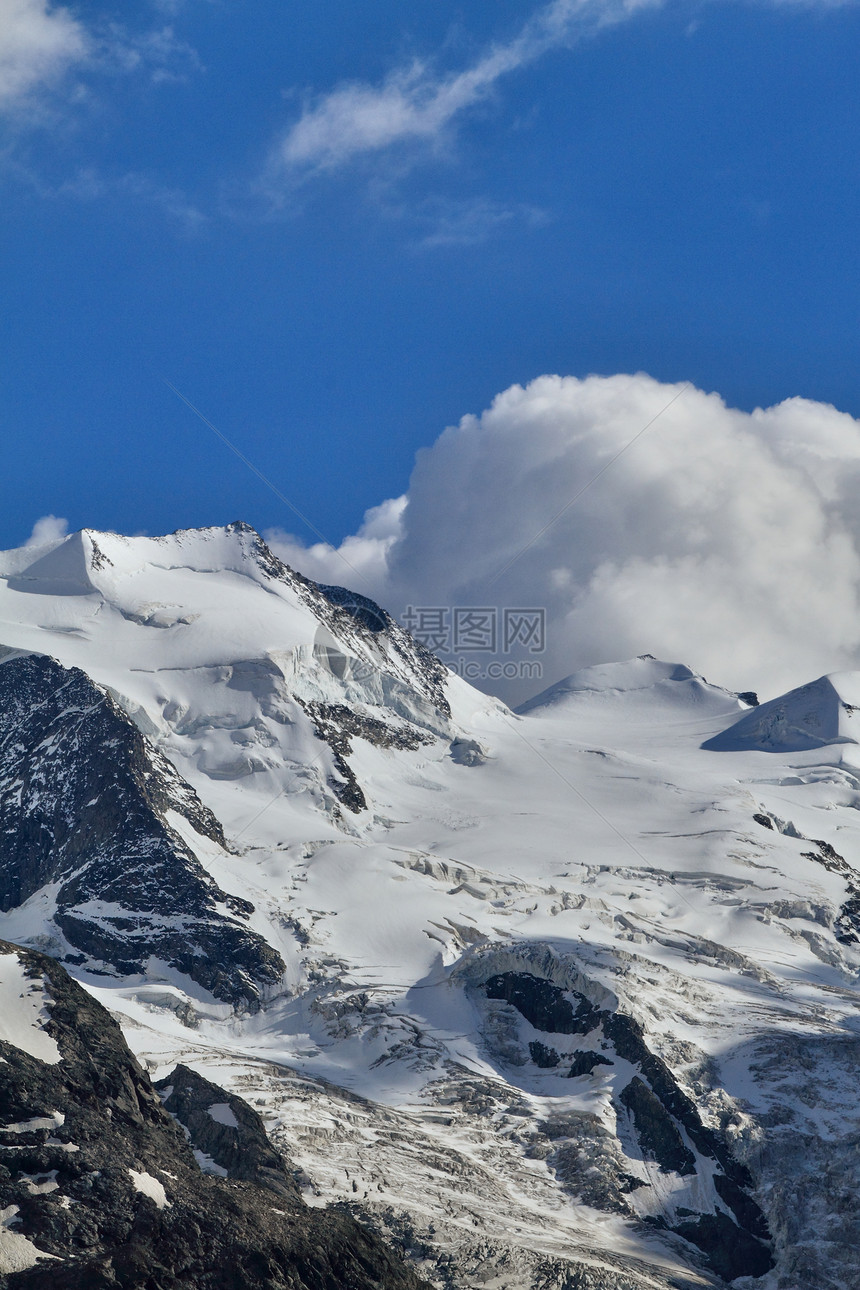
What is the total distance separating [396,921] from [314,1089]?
47.4 m

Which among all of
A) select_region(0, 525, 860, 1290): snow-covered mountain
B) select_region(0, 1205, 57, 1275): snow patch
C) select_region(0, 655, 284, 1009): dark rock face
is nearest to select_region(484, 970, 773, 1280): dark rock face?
select_region(0, 525, 860, 1290): snow-covered mountain

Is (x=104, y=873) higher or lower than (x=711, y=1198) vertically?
higher

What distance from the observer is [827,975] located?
185500mm

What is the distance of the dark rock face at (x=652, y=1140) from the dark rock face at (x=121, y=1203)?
52.5 m

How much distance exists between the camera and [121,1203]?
61125 mm

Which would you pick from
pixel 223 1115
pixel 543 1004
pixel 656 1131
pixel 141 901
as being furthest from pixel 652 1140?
pixel 141 901

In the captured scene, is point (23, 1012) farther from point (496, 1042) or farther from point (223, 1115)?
point (496, 1042)

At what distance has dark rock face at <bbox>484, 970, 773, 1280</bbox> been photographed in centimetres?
12032

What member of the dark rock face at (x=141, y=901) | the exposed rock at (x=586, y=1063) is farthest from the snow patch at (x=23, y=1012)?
the dark rock face at (x=141, y=901)

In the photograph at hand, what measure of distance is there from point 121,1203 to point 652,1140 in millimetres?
82091

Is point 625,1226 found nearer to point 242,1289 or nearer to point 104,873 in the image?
point 242,1289

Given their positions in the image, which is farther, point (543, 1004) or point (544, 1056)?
point (543, 1004)

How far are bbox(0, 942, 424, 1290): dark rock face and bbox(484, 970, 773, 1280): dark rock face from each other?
172ft

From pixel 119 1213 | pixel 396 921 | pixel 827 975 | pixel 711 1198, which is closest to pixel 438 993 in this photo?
pixel 396 921
